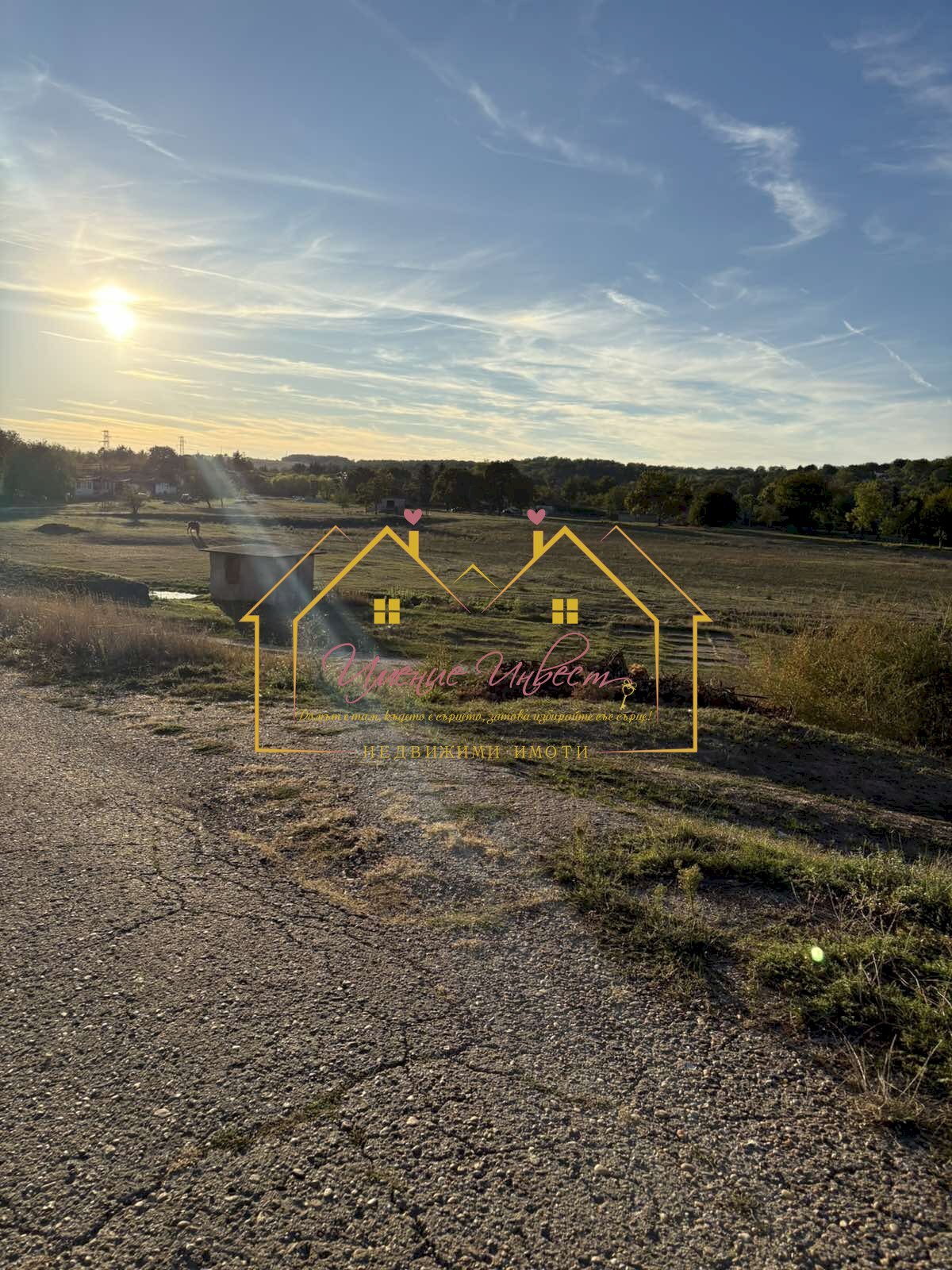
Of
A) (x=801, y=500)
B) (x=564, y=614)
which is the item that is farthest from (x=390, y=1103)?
(x=801, y=500)

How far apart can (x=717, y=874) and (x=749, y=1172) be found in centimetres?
267

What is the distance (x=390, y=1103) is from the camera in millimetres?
3371

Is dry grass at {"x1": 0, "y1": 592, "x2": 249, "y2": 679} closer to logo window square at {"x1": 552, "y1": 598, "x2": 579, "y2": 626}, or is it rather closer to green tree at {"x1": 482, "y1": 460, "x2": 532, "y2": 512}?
logo window square at {"x1": 552, "y1": 598, "x2": 579, "y2": 626}

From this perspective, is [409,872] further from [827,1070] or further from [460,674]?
[460,674]

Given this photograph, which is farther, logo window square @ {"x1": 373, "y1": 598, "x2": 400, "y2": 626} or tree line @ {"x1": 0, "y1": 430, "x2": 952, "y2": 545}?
tree line @ {"x1": 0, "y1": 430, "x2": 952, "y2": 545}

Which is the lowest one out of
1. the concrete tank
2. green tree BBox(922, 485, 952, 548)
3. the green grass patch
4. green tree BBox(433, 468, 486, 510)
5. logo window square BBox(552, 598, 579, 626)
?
the green grass patch

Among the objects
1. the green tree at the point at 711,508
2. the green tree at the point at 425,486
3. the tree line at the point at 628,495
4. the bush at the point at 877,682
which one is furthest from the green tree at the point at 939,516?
the bush at the point at 877,682

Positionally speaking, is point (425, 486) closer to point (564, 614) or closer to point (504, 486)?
point (504, 486)

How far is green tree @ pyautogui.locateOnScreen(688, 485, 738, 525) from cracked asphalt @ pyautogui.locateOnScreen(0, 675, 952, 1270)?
75262 mm

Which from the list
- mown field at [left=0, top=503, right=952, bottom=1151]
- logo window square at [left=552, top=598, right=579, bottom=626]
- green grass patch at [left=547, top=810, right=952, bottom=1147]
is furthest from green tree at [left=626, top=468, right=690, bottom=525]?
green grass patch at [left=547, top=810, right=952, bottom=1147]

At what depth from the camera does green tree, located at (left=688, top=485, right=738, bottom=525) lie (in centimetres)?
7612

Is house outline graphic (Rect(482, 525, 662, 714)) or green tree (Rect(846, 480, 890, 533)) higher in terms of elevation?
green tree (Rect(846, 480, 890, 533))

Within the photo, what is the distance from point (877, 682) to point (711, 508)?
6791cm

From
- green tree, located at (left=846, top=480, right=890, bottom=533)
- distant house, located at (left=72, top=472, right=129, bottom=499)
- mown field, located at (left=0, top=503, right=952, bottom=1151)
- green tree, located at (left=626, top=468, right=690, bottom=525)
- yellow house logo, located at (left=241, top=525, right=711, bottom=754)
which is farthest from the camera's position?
distant house, located at (left=72, top=472, right=129, bottom=499)
